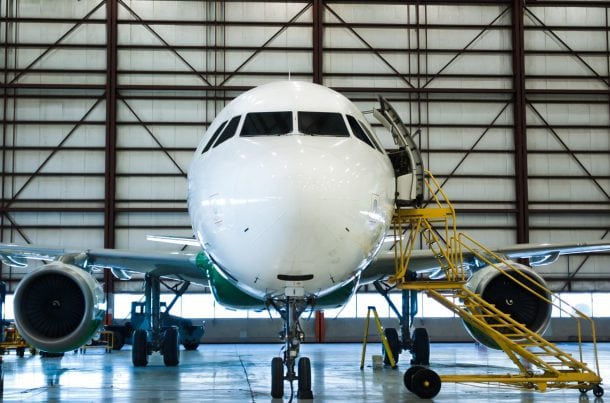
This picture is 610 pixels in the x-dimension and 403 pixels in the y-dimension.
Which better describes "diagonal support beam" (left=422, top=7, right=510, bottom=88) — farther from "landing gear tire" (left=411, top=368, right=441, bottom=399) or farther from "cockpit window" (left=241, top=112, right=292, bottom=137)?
"cockpit window" (left=241, top=112, right=292, bottom=137)

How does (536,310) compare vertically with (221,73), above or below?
below

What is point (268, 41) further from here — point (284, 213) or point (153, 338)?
point (284, 213)

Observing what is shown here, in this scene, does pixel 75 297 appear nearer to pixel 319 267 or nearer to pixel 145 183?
pixel 319 267

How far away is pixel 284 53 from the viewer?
28016mm

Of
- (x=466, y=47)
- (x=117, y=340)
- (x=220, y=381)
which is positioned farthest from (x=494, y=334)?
(x=466, y=47)

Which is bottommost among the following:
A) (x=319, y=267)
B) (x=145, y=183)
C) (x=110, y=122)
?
(x=319, y=267)

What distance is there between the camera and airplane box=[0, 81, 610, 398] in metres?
7.71

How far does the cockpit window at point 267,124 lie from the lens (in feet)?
29.4

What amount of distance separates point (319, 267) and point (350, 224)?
54cm

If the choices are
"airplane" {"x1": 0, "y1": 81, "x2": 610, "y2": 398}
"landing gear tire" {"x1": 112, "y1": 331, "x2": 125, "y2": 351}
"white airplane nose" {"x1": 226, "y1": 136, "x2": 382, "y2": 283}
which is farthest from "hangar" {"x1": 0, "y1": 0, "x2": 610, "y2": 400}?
"white airplane nose" {"x1": 226, "y1": 136, "x2": 382, "y2": 283}

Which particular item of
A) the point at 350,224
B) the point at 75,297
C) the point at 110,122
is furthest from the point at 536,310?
the point at 110,122

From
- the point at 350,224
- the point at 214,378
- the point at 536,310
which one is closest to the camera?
the point at 350,224

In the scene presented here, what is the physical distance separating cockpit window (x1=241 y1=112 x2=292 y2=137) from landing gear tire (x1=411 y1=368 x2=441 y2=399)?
3625 millimetres

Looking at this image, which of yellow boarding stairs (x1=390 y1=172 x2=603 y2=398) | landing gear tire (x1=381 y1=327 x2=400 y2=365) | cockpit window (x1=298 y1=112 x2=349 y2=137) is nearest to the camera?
cockpit window (x1=298 y1=112 x2=349 y2=137)
